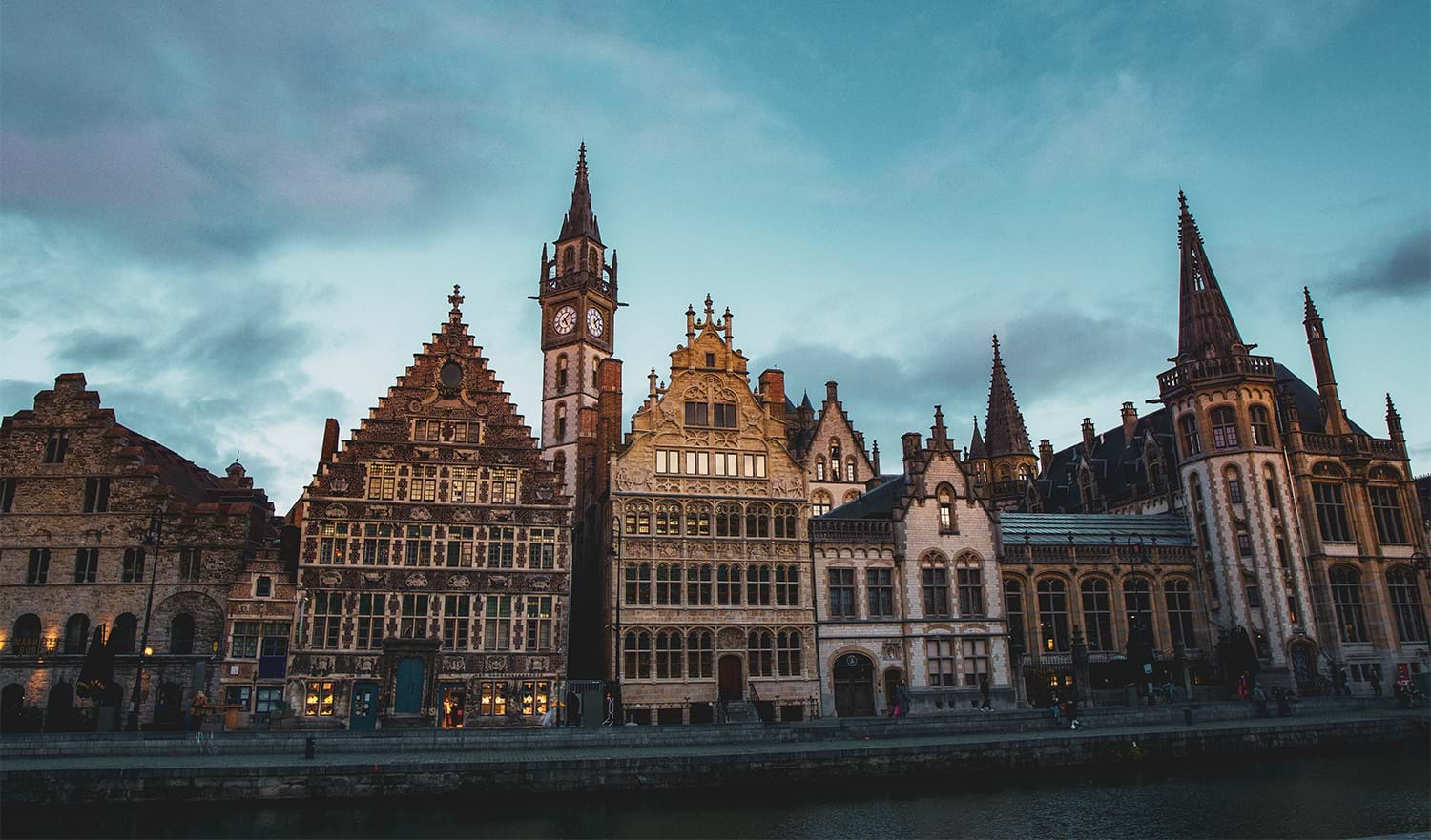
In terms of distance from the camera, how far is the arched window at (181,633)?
132 feet

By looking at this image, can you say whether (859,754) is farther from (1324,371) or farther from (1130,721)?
(1324,371)

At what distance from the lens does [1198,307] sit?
196ft

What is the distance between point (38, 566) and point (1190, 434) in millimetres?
59747

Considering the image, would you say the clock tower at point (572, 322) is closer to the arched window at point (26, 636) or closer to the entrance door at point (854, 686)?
the entrance door at point (854, 686)

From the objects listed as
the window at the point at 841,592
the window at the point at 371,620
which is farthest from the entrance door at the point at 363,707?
the window at the point at 841,592

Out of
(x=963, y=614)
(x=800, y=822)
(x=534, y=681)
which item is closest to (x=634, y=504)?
(x=534, y=681)

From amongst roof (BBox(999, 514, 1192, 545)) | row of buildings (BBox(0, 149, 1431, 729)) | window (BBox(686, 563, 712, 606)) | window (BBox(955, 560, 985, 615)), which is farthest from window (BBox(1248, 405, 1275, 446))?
window (BBox(686, 563, 712, 606))

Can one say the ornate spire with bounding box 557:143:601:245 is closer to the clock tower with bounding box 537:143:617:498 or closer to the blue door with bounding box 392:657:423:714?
the clock tower with bounding box 537:143:617:498

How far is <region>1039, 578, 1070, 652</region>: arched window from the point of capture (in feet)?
162

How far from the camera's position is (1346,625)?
5231 centimetres

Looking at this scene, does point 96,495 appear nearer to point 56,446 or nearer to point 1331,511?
point 56,446

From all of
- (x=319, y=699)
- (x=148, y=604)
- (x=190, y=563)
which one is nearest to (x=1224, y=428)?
(x=319, y=699)

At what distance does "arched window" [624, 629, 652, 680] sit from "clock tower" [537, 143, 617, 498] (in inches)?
739

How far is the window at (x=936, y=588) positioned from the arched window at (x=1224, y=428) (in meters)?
19.8
